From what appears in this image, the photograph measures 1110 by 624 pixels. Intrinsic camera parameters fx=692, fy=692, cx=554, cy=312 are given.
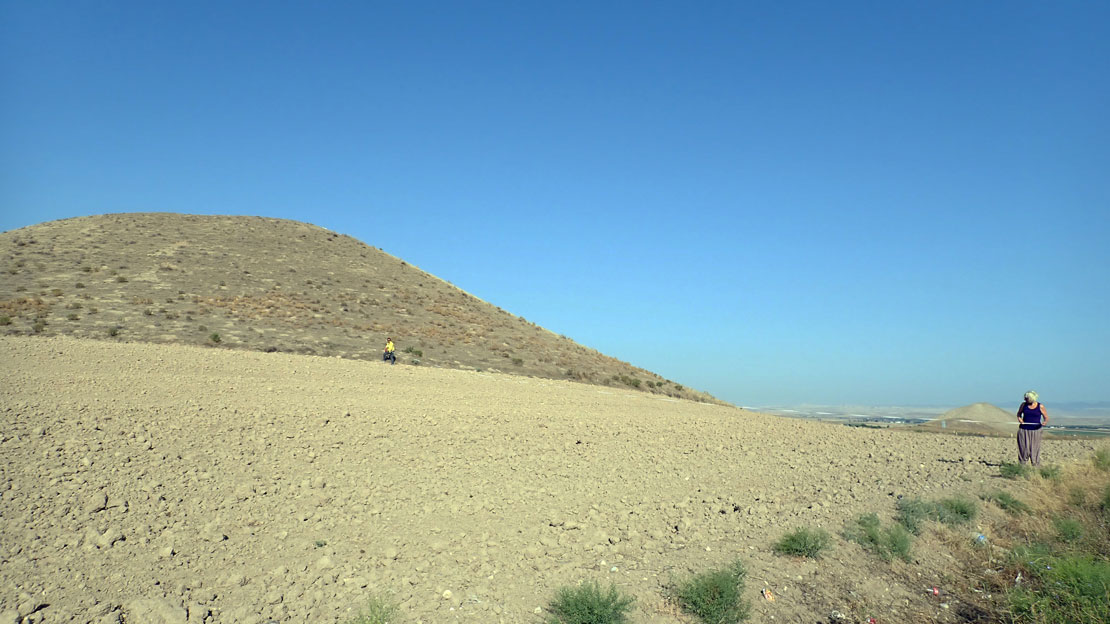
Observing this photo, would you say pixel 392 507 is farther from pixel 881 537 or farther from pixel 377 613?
pixel 881 537

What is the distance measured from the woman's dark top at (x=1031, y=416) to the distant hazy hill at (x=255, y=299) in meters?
24.7

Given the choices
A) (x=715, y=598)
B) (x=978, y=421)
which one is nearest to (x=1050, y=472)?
(x=715, y=598)

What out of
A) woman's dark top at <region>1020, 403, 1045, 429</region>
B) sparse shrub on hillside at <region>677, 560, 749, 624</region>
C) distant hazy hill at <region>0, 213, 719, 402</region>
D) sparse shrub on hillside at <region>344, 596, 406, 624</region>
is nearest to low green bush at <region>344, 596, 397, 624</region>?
sparse shrub on hillside at <region>344, 596, 406, 624</region>

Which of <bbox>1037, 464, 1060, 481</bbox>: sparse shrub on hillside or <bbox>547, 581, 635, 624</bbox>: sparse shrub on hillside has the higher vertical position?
<bbox>1037, 464, 1060, 481</bbox>: sparse shrub on hillside

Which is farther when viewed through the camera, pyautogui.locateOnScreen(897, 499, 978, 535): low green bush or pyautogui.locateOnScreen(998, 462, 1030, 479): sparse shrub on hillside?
pyautogui.locateOnScreen(998, 462, 1030, 479): sparse shrub on hillside

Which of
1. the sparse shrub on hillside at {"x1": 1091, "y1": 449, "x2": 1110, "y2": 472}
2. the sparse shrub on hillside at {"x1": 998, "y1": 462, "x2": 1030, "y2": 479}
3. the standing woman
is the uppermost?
the standing woman

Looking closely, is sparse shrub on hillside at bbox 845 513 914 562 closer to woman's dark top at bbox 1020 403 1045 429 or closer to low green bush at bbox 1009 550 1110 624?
low green bush at bbox 1009 550 1110 624

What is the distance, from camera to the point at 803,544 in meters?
8.77

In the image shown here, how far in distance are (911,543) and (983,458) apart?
8421 mm

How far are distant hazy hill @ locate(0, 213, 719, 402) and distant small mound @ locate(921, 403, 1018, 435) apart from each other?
16.1 meters

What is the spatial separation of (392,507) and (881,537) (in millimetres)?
6568

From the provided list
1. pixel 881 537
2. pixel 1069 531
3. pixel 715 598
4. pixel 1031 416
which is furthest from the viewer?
pixel 1031 416

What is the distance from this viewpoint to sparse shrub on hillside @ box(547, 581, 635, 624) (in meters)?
6.64

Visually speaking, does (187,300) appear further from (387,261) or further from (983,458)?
(983,458)
